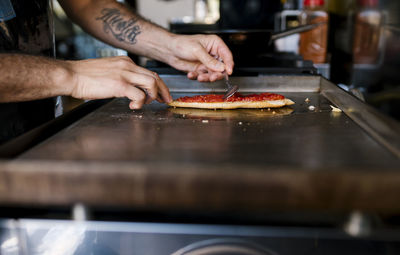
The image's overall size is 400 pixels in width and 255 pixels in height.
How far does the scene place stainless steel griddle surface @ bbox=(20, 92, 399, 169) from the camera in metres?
0.94

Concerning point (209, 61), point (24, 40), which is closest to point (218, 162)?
point (209, 61)

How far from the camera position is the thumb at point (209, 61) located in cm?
162

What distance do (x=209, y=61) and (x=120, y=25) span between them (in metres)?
0.60

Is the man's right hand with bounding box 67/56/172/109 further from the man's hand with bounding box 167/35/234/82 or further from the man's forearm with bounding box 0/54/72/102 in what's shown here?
the man's hand with bounding box 167/35/234/82

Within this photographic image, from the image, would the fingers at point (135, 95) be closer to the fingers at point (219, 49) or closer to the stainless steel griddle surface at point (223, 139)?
the stainless steel griddle surface at point (223, 139)

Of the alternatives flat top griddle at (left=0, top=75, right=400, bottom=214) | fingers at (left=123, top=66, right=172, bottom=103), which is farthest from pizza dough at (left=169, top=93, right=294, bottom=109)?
fingers at (left=123, top=66, right=172, bottom=103)

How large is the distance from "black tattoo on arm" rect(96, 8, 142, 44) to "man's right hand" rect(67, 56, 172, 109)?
68cm

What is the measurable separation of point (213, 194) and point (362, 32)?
353 centimetres

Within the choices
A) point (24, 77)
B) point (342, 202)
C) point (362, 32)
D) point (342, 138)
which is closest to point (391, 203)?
point (342, 202)

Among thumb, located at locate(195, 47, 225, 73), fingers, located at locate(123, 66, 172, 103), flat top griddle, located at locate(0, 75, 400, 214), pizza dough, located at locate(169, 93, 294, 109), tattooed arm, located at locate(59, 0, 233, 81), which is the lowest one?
flat top griddle, located at locate(0, 75, 400, 214)

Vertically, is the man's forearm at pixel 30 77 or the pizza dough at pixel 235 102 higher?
the man's forearm at pixel 30 77

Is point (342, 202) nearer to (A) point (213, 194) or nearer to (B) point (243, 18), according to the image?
(A) point (213, 194)

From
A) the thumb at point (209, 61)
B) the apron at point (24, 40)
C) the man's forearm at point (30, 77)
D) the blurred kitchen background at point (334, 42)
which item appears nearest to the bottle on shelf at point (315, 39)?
the blurred kitchen background at point (334, 42)

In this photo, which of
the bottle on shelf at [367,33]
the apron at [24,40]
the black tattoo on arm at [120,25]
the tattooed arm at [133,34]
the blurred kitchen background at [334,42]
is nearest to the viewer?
the apron at [24,40]
